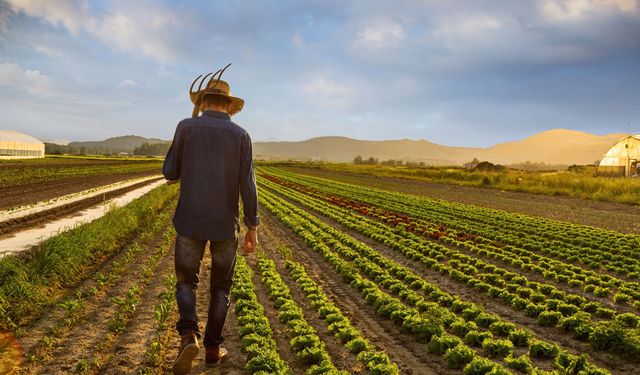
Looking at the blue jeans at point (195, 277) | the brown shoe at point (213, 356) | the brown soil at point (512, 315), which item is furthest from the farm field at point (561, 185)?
the blue jeans at point (195, 277)

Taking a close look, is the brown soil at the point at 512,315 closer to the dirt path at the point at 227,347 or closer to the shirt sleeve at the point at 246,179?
the dirt path at the point at 227,347

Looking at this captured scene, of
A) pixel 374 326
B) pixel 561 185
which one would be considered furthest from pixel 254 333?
pixel 561 185

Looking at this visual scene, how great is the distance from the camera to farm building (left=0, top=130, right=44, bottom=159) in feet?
249

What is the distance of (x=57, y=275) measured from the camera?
7875 mm

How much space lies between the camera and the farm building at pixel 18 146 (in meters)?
75.8

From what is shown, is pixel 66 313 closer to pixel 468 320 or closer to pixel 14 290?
pixel 14 290

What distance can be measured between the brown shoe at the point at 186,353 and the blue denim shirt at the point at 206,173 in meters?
0.96

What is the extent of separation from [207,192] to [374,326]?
144 inches

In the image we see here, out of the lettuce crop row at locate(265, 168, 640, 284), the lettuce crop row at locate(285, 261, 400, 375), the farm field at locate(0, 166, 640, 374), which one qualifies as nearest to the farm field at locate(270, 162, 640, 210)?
the lettuce crop row at locate(265, 168, 640, 284)

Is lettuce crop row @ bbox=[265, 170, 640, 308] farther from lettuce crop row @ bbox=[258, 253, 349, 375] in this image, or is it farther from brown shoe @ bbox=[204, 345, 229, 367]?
brown shoe @ bbox=[204, 345, 229, 367]

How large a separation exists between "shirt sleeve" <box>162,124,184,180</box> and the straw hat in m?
0.42

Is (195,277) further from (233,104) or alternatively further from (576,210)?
(576,210)

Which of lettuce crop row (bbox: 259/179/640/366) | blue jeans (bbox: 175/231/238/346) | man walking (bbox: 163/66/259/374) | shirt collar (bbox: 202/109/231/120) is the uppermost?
shirt collar (bbox: 202/109/231/120)

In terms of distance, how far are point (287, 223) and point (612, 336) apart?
40.9 feet
